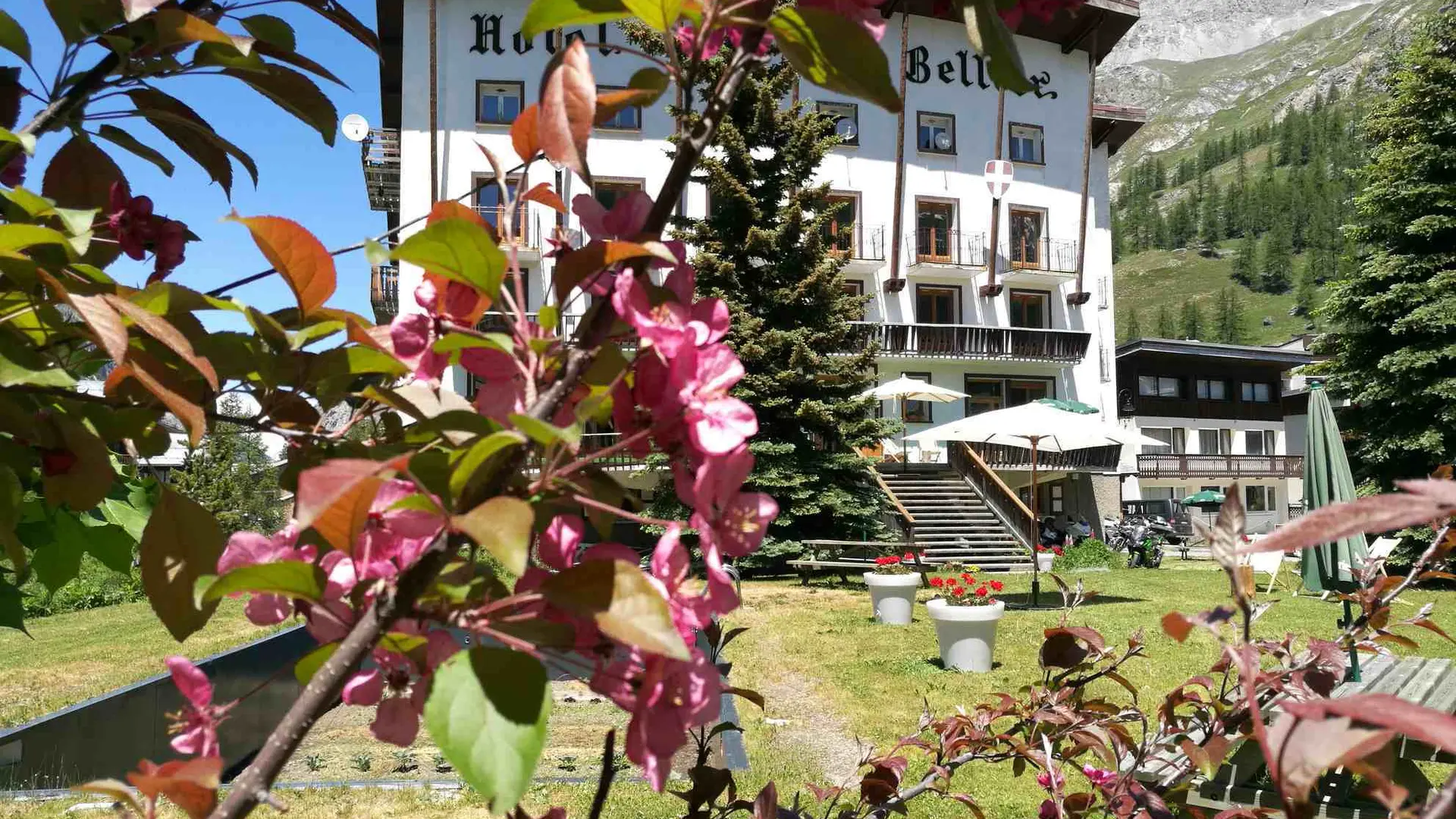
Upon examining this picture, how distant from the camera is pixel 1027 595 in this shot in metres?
10.2

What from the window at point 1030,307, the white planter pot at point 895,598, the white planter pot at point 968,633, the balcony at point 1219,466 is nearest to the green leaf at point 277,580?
the white planter pot at point 968,633

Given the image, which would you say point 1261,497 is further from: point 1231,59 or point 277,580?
point 1231,59

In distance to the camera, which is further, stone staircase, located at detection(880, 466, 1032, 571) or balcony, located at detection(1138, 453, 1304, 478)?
balcony, located at detection(1138, 453, 1304, 478)

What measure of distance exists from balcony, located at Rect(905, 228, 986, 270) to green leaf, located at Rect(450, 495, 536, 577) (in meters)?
19.2

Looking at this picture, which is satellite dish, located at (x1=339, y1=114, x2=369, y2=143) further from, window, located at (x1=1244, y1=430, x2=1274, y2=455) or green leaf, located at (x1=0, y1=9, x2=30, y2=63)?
window, located at (x1=1244, y1=430, x2=1274, y2=455)

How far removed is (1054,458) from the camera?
19.2 metres

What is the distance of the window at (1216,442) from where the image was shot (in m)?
27.2

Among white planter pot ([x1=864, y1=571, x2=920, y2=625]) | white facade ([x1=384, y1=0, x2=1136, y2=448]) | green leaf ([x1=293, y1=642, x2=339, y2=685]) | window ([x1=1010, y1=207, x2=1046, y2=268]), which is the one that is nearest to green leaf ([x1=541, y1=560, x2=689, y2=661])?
green leaf ([x1=293, y1=642, x2=339, y2=685])

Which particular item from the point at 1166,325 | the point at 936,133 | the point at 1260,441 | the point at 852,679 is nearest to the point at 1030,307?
the point at 936,133

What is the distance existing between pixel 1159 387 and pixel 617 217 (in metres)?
28.9

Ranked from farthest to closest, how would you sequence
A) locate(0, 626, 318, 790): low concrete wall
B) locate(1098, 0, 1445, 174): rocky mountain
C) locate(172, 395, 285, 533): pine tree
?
locate(1098, 0, 1445, 174): rocky mountain, locate(172, 395, 285, 533): pine tree, locate(0, 626, 318, 790): low concrete wall

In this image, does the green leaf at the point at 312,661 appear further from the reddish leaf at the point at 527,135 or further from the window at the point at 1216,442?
the window at the point at 1216,442

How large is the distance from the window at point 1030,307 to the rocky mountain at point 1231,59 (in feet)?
448

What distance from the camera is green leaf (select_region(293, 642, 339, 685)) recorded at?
1.54 ft
